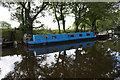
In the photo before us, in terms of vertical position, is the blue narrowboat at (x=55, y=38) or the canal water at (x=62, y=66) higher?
the blue narrowboat at (x=55, y=38)

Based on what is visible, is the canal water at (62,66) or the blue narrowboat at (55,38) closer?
the canal water at (62,66)

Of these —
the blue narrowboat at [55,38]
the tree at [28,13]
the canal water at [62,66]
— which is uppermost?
the tree at [28,13]

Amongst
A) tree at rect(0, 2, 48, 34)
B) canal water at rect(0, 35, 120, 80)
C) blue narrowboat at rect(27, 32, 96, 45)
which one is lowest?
canal water at rect(0, 35, 120, 80)

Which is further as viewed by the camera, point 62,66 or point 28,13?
point 28,13

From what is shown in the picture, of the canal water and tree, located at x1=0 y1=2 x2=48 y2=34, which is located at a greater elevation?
tree, located at x1=0 y1=2 x2=48 y2=34

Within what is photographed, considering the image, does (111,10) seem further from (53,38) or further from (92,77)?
(92,77)

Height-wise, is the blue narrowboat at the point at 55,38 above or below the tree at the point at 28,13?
below

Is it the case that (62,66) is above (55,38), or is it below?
below

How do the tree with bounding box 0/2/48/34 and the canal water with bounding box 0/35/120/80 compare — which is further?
the tree with bounding box 0/2/48/34

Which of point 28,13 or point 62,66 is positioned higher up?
point 28,13

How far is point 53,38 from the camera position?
11031 millimetres

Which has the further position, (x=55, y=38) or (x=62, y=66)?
(x=55, y=38)

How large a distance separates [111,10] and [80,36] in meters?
12.8

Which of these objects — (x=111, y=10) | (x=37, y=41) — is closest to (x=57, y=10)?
(x=37, y=41)
